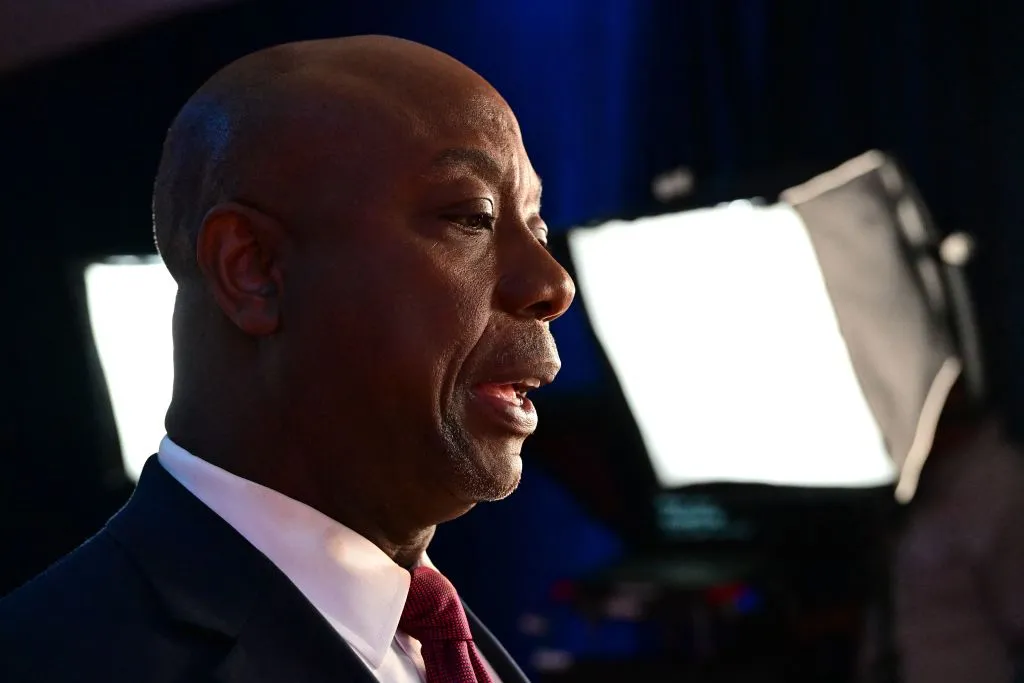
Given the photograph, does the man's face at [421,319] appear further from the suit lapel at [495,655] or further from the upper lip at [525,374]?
the suit lapel at [495,655]

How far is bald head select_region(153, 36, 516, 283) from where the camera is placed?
0.89 meters

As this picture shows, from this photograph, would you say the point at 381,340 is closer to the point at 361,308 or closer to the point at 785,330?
the point at 361,308

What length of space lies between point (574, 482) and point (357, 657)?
1.46 meters

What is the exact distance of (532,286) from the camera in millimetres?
902

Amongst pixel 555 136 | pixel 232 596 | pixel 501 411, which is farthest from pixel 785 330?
pixel 232 596

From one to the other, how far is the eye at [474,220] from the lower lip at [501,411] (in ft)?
0.41

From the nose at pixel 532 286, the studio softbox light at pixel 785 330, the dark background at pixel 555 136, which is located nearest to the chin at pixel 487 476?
the nose at pixel 532 286

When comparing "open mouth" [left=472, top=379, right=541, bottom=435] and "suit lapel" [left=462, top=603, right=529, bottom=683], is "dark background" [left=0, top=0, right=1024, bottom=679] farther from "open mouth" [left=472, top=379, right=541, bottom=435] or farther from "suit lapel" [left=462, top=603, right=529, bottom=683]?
"open mouth" [left=472, top=379, right=541, bottom=435]

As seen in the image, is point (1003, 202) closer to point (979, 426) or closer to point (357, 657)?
point (979, 426)

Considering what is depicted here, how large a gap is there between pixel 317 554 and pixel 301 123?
12.6 inches

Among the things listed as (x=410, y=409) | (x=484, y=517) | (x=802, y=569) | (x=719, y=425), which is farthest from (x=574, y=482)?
(x=410, y=409)

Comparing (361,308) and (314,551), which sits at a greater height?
(361,308)

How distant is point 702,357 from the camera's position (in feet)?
6.84

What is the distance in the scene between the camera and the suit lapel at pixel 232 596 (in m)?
0.80
